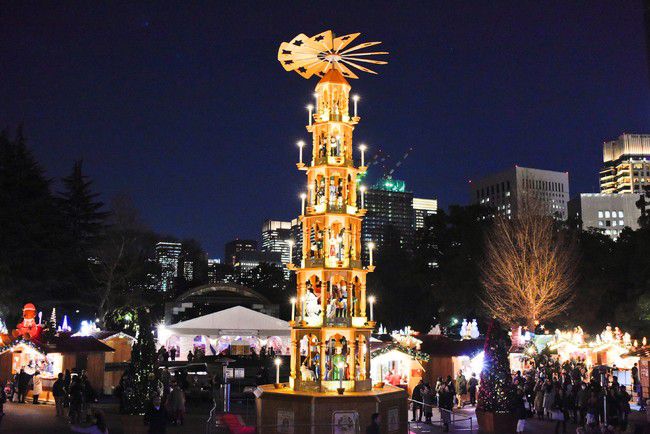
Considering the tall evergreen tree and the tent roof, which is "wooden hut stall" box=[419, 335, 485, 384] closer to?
the tent roof

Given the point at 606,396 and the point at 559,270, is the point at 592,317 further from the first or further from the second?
the point at 606,396

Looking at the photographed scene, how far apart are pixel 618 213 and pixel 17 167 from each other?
349 ft

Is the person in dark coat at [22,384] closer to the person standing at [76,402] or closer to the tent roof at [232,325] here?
the person standing at [76,402]

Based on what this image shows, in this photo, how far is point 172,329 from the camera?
38688 millimetres

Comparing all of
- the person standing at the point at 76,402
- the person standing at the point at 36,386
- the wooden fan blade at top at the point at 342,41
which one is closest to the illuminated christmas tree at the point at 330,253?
the wooden fan blade at top at the point at 342,41

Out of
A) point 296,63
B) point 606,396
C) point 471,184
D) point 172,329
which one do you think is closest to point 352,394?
point 606,396

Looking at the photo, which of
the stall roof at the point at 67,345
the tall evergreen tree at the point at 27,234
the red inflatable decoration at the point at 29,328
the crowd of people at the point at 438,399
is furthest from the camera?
the tall evergreen tree at the point at 27,234

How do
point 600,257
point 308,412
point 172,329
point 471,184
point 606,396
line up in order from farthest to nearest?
point 471,184, point 600,257, point 172,329, point 606,396, point 308,412

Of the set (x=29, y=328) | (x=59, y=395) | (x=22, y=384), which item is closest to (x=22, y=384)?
(x=22, y=384)

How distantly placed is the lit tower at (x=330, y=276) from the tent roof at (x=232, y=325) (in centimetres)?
2266

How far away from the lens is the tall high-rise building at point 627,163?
6088 inches

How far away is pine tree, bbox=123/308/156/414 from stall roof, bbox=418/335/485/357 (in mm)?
15310

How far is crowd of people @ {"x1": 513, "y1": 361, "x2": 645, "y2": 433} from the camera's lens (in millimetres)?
17531

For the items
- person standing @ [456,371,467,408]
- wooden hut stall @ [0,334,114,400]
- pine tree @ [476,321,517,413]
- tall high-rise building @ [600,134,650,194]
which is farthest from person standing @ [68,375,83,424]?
tall high-rise building @ [600,134,650,194]
